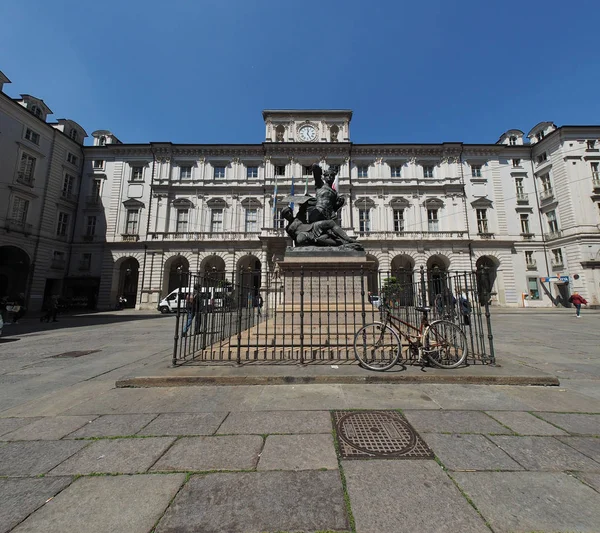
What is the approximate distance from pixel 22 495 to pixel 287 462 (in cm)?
178

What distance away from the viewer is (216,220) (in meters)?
29.9

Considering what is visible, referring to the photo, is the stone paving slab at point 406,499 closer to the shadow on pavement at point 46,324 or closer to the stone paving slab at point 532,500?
the stone paving slab at point 532,500

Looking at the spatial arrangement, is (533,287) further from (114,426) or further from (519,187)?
(114,426)

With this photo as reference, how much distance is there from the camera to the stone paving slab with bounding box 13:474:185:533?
5.17ft

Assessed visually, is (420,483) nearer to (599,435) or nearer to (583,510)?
(583,510)

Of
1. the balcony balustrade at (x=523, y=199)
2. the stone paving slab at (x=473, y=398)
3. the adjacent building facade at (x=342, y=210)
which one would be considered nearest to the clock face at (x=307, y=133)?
the adjacent building facade at (x=342, y=210)

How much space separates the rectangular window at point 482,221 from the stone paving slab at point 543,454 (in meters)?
32.5

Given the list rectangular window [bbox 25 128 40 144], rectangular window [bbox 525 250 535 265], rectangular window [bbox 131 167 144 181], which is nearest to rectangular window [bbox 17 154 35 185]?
rectangular window [bbox 25 128 40 144]

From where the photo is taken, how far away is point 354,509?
5.47 ft

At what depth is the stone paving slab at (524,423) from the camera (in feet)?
8.87

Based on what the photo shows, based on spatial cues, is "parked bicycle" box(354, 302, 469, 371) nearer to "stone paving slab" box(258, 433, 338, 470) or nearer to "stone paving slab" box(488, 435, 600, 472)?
"stone paving slab" box(488, 435, 600, 472)

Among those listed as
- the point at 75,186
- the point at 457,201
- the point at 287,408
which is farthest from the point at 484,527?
the point at 75,186

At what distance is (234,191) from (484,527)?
102 feet

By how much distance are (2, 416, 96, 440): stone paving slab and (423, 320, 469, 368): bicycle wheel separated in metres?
4.84
